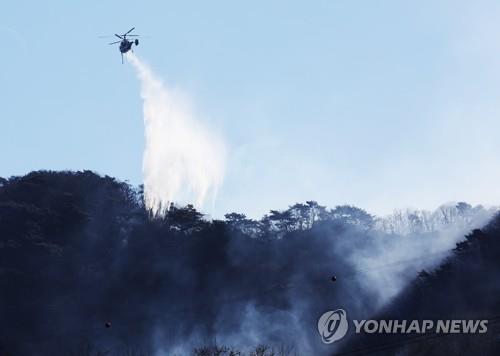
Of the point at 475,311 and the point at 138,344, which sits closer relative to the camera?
the point at 475,311

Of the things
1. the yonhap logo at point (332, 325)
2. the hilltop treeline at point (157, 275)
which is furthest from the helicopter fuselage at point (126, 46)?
the yonhap logo at point (332, 325)

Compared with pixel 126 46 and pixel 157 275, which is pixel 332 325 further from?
pixel 126 46

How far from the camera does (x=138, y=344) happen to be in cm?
6975

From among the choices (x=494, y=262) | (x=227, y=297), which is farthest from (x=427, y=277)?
(x=227, y=297)

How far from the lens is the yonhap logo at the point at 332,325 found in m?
63.1

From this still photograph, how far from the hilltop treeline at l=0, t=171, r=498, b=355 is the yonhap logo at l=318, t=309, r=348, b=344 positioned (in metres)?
0.75

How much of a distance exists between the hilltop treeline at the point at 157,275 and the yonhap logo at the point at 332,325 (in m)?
0.75

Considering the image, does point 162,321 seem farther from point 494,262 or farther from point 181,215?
point 494,262

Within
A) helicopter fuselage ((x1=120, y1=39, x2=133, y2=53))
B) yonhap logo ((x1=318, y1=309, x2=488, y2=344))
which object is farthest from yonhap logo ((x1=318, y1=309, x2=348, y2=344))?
helicopter fuselage ((x1=120, y1=39, x2=133, y2=53))

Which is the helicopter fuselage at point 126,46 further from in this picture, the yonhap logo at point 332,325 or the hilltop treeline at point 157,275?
the yonhap logo at point 332,325

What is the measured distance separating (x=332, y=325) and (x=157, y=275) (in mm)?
23062

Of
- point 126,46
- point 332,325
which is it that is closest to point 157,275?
point 332,325

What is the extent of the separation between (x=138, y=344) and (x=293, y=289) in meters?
17.7

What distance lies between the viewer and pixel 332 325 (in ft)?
221
